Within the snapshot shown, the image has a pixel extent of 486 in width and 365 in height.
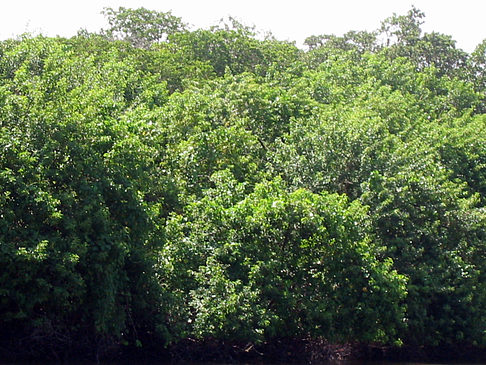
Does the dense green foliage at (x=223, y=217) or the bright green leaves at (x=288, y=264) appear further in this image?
the bright green leaves at (x=288, y=264)

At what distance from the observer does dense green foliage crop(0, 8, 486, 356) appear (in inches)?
627

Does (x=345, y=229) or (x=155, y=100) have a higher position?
(x=155, y=100)

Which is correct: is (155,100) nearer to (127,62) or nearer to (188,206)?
(127,62)

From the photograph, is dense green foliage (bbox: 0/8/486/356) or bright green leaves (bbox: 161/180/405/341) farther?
bright green leaves (bbox: 161/180/405/341)

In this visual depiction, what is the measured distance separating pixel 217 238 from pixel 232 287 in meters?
1.90

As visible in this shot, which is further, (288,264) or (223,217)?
(288,264)

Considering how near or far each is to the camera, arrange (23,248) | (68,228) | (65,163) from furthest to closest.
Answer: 1. (65,163)
2. (68,228)
3. (23,248)

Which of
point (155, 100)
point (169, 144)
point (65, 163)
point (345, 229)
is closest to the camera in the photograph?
point (65, 163)

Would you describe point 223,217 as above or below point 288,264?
above

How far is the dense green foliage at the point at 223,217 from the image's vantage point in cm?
1593

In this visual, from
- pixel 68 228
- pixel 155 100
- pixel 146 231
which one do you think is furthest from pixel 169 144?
pixel 68 228

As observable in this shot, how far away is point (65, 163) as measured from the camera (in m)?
16.5

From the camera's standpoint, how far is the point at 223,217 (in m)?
18.7

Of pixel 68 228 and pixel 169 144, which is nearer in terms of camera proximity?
pixel 68 228
